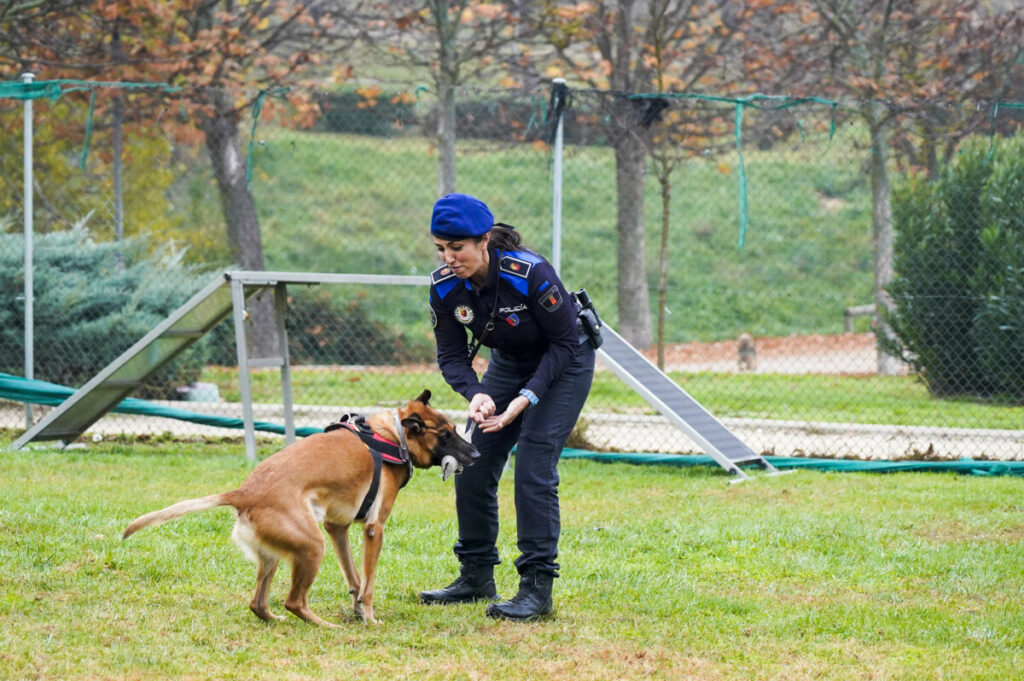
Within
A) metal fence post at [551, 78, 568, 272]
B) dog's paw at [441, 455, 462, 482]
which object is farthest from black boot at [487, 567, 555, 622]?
metal fence post at [551, 78, 568, 272]

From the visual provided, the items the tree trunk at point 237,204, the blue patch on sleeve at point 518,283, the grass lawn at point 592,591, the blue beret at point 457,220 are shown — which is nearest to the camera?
the grass lawn at point 592,591

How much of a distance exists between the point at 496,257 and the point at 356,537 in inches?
89.3

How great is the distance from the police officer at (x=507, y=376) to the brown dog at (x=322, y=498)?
0.20 meters

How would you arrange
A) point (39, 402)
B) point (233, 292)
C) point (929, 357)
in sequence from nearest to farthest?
1. point (233, 292)
2. point (39, 402)
3. point (929, 357)

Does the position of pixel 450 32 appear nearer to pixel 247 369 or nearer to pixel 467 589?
pixel 247 369

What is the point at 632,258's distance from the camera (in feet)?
41.2

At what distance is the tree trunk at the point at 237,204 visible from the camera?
41.9ft

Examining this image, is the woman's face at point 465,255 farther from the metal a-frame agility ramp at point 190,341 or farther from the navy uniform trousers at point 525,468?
the metal a-frame agility ramp at point 190,341

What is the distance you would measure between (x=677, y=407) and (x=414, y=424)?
3917 mm

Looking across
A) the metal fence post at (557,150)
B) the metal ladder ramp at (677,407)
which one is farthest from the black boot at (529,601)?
the metal fence post at (557,150)

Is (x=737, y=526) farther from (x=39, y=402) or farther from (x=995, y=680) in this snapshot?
(x=39, y=402)

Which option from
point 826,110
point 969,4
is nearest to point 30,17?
point 826,110

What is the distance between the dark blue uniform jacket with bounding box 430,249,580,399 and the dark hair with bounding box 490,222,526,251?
0.04 meters

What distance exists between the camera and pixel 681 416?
7793 mm
